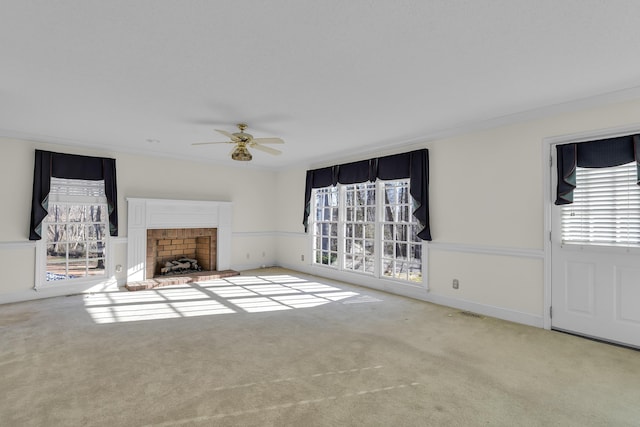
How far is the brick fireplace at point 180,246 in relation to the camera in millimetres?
6016

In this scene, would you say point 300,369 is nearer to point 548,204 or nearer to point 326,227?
point 548,204

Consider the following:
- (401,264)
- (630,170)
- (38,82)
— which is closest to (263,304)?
(401,264)

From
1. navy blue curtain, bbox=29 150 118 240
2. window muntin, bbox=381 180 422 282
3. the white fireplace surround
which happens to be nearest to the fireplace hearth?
the white fireplace surround

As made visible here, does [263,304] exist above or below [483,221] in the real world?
below

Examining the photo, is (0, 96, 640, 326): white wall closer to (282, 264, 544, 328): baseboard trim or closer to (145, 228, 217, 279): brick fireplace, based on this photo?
(282, 264, 544, 328): baseboard trim

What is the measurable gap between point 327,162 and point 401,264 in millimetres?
2520

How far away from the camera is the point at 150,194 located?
19.6 ft

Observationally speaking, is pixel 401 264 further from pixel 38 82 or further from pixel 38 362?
pixel 38 82

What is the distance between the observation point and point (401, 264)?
522 centimetres

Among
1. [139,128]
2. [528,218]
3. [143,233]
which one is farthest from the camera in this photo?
[143,233]

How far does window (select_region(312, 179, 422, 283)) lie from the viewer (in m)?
5.16

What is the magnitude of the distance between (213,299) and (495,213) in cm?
408

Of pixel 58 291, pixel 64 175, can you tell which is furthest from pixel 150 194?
pixel 58 291

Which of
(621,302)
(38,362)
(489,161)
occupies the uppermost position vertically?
(489,161)
